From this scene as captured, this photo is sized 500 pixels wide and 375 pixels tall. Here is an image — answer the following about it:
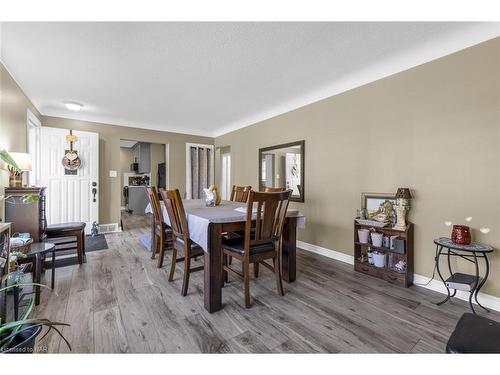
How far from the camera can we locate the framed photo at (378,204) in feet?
8.23

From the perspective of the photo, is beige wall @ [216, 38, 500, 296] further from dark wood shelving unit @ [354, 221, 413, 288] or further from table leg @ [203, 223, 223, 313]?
table leg @ [203, 223, 223, 313]

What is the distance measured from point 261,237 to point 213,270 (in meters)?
0.49

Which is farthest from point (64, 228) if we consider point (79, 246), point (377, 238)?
point (377, 238)

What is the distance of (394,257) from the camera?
8.17 feet

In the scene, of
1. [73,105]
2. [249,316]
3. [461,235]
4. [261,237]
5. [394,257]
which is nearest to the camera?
[249,316]

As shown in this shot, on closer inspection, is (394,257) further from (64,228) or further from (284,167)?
(64,228)

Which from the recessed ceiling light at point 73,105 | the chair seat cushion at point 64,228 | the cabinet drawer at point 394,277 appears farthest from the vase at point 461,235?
the recessed ceiling light at point 73,105

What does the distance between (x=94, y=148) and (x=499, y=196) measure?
18.6 feet

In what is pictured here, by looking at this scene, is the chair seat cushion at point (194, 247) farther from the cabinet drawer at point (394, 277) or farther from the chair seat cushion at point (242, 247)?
the cabinet drawer at point (394, 277)

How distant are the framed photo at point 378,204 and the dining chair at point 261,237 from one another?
1.22 metres

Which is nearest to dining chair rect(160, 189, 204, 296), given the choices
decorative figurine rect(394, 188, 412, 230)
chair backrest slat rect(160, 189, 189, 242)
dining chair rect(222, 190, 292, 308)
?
chair backrest slat rect(160, 189, 189, 242)

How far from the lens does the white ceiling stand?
6.48 ft
